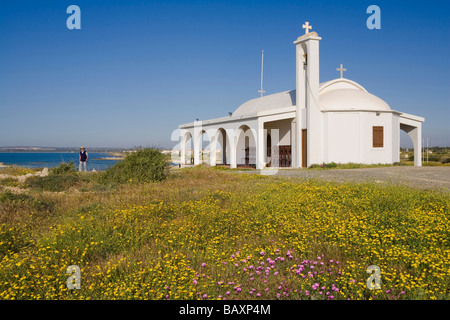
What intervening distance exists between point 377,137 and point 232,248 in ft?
69.8

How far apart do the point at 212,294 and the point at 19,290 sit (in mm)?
2346

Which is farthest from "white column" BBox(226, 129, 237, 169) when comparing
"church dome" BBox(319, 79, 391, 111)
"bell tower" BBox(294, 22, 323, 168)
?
"church dome" BBox(319, 79, 391, 111)

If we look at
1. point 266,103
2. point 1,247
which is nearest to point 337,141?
point 266,103

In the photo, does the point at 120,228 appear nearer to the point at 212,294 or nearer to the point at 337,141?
the point at 212,294

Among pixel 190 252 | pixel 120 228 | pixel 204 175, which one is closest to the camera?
pixel 190 252

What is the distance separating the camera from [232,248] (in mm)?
5414

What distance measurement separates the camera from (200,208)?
748 cm

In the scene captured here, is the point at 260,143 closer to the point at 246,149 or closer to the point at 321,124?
the point at 321,124

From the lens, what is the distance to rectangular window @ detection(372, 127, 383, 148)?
23.8m

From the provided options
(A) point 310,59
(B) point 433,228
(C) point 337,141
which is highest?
(A) point 310,59

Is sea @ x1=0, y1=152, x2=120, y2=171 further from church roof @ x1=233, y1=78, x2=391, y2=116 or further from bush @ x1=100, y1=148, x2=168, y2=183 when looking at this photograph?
church roof @ x1=233, y1=78, x2=391, y2=116

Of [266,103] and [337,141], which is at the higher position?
[266,103]

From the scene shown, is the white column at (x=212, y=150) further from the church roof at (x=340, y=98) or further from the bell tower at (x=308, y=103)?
the bell tower at (x=308, y=103)

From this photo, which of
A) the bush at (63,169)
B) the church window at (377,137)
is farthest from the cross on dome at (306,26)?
the bush at (63,169)
